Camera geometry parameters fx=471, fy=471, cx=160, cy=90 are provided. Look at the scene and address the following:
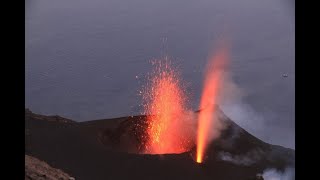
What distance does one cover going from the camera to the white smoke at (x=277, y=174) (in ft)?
79.5

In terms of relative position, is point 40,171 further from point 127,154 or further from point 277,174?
point 277,174

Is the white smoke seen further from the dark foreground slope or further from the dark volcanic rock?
the dark volcanic rock

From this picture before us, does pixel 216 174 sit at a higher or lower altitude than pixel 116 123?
lower

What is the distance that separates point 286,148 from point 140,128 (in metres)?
9.20

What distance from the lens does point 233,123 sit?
3062cm

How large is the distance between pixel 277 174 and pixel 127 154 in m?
8.02

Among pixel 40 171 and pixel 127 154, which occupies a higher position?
pixel 127 154

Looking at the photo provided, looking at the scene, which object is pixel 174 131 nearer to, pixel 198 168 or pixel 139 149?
pixel 139 149

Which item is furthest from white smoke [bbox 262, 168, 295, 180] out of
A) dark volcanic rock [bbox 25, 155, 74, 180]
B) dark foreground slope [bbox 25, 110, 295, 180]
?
dark volcanic rock [bbox 25, 155, 74, 180]

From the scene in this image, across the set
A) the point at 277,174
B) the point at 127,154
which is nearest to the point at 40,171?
the point at 127,154

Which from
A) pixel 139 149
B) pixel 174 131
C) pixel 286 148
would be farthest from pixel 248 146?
pixel 139 149

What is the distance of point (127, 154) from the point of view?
82.8 ft

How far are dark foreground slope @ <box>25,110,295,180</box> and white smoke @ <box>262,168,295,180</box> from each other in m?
0.43

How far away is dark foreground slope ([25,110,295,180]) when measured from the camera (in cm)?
2308
